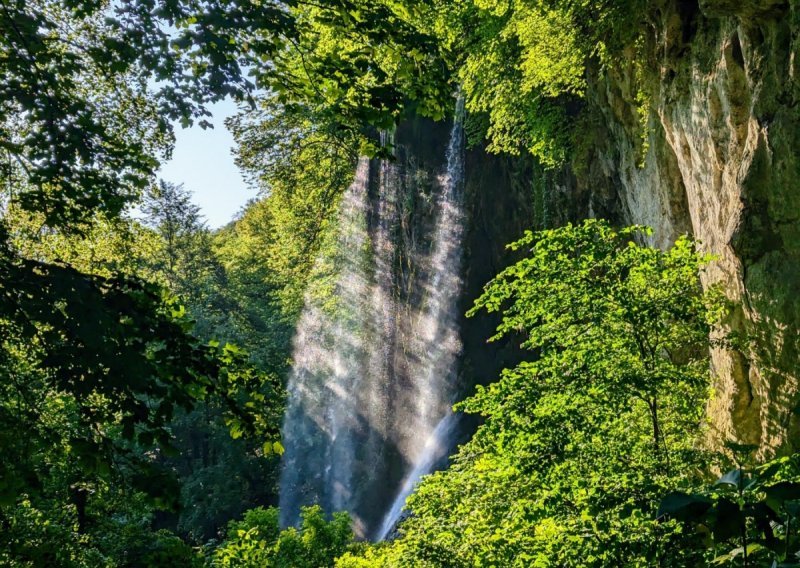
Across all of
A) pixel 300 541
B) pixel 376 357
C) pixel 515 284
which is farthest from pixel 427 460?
pixel 515 284

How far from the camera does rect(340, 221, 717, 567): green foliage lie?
14.7 feet

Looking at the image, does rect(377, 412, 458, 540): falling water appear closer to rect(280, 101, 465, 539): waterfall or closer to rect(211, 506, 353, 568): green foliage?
rect(280, 101, 465, 539): waterfall

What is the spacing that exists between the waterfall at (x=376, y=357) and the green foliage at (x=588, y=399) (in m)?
11.5

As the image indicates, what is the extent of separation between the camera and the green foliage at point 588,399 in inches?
176

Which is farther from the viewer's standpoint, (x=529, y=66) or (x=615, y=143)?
(x=615, y=143)

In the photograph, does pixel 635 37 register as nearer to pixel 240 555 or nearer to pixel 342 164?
pixel 240 555

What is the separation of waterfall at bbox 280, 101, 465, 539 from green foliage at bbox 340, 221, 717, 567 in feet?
37.7

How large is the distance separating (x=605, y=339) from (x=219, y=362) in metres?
3.04

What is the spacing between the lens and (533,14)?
8.34m

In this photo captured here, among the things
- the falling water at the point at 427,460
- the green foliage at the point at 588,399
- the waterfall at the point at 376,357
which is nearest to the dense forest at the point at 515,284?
the green foliage at the point at 588,399

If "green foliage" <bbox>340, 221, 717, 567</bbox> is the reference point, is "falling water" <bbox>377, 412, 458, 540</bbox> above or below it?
below

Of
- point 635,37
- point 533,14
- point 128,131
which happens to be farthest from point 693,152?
point 128,131

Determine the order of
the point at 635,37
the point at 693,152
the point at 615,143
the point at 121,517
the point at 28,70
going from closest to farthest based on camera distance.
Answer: the point at 28,70, the point at 693,152, the point at 635,37, the point at 615,143, the point at 121,517

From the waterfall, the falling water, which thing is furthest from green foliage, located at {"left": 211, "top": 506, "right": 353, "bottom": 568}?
the waterfall
